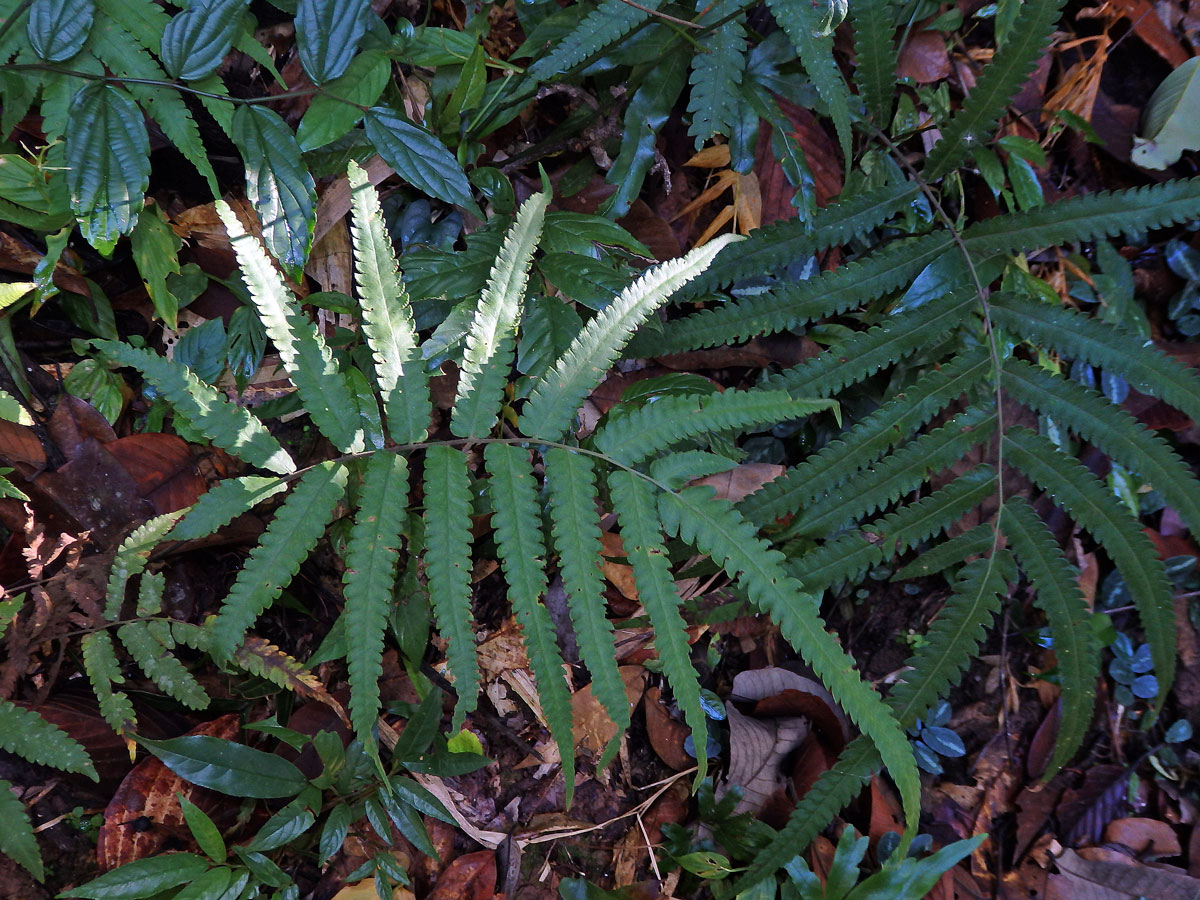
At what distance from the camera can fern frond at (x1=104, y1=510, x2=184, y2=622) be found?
60.9 inches

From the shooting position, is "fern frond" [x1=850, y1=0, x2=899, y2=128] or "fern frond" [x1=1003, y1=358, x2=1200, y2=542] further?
"fern frond" [x1=850, y1=0, x2=899, y2=128]

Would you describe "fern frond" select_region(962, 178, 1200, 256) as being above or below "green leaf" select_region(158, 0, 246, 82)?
below

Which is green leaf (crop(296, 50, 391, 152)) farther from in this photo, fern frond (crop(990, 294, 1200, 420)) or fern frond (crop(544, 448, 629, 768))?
fern frond (crop(990, 294, 1200, 420))

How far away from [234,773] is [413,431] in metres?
0.90

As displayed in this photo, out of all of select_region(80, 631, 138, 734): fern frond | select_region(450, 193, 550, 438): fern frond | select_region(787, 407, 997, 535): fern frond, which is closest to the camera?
select_region(450, 193, 550, 438): fern frond

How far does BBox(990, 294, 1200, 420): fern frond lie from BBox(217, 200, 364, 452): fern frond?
150cm

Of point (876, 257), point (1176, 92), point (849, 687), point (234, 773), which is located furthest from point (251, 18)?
point (1176, 92)

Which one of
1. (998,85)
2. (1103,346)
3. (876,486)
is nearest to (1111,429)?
(1103,346)

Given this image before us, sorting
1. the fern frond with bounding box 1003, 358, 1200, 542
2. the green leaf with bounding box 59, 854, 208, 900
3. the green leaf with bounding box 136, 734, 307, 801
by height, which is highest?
the fern frond with bounding box 1003, 358, 1200, 542

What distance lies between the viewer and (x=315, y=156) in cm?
183

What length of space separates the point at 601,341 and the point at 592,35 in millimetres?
739

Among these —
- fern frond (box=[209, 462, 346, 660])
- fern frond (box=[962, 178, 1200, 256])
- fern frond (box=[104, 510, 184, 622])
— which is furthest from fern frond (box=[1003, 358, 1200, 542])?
fern frond (box=[104, 510, 184, 622])

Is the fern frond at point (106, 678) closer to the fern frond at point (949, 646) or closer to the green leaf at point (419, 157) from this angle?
the green leaf at point (419, 157)

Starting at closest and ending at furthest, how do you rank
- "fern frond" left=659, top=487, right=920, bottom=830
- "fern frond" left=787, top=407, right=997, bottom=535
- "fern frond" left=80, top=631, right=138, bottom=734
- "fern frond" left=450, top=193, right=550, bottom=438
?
1. "fern frond" left=659, top=487, right=920, bottom=830
2. "fern frond" left=450, top=193, right=550, bottom=438
3. "fern frond" left=80, top=631, right=138, bottom=734
4. "fern frond" left=787, top=407, right=997, bottom=535
